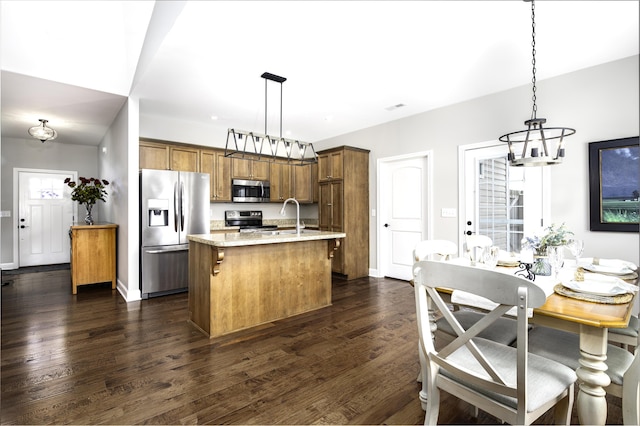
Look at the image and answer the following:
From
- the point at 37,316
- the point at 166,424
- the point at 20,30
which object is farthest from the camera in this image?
the point at 37,316

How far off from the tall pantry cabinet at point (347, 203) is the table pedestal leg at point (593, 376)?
12.5 feet

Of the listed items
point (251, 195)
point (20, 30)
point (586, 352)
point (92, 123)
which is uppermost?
point (20, 30)

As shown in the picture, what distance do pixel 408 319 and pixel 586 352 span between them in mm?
2068

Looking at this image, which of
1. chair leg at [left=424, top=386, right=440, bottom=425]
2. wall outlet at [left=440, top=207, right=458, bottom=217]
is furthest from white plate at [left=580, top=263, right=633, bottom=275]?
wall outlet at [left=440, top=207, right=458, bottom=217]

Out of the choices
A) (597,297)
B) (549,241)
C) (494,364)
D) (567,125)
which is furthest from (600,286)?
(567,125)

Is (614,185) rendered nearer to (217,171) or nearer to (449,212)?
(449,212)

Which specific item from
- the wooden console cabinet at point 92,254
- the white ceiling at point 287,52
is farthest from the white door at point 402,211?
the wooden console cabinet at point 92,254

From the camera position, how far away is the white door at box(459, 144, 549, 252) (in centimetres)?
354

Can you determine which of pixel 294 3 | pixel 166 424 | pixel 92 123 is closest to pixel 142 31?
pixel 294 3

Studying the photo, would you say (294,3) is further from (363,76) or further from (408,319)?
(408,319)

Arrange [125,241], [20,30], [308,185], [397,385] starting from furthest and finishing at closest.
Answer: [308,185]
[125,241]
[20,30]
[397,385]

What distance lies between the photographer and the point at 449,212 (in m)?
4.29

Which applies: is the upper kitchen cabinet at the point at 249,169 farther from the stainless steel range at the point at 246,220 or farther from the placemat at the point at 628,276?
the placemat at the point at 628,276

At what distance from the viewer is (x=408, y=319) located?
10.6ft
